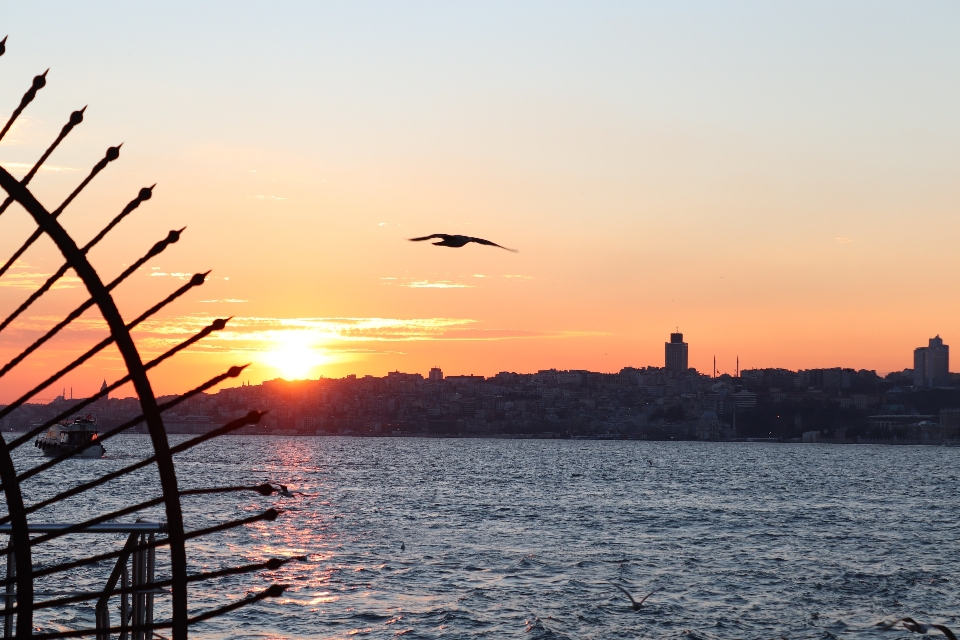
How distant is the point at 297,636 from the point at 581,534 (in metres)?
27.1

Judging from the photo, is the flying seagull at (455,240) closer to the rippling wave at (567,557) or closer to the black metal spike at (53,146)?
the black metal spike at (53,146)

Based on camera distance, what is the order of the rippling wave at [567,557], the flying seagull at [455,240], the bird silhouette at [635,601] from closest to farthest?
1. the flying seagull at [455,240]
2. the rippling wave at [567,557]
3. the bird silhouette at [635,601]

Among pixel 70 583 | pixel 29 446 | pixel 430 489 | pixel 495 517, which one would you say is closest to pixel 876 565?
pixel 495 517

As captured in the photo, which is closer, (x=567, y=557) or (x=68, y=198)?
(x=68, y=198)

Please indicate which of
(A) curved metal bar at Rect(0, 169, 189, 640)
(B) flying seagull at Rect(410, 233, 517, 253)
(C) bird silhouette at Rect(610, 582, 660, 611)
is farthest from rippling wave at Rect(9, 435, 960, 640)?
(A) curved metal bar at Rect(0, 169, 189, 640)

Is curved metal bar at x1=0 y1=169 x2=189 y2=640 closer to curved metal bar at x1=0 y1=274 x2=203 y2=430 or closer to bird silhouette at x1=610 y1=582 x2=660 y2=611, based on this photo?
curved metal bar at x1=0 y1=274 x2=203 y2=430

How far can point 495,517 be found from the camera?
59.3 metres

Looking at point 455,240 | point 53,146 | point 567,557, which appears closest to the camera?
point 53,146

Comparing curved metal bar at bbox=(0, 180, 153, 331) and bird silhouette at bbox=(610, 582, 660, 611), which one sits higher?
curved metal bar at bbox=(0, 180, 153, 331)

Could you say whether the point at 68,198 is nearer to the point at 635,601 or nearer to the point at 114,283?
the point at 114,283

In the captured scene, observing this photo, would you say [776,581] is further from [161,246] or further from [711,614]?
[161,246]

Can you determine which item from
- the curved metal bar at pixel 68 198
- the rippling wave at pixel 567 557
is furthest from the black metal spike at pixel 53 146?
the rippling wave at pixel 567 557

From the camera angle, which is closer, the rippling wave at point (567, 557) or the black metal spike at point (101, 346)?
the black metal spike at point (101, 346)

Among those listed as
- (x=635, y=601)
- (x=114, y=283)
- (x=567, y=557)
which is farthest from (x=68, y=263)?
(x=567, y=557)
